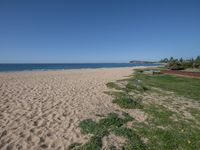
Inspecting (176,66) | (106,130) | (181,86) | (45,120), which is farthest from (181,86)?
(176,66)

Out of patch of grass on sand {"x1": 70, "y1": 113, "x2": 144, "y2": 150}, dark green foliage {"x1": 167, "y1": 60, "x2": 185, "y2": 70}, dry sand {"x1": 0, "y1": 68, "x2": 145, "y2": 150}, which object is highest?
dark green foliage {"x1": 167, "y1": 60, "x2": 185, "y2": 70}

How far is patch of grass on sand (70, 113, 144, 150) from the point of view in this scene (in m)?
4.14

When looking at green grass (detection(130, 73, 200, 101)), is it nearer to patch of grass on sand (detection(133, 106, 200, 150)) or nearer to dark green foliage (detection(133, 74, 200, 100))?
dark green foliage (detection(133, 74, 200, 100))

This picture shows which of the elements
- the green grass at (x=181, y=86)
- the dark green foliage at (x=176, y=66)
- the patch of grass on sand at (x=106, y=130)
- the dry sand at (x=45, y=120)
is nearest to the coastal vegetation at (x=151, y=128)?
the patch of grass on sand at (x=106, y=130)

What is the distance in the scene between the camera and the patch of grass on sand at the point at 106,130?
414 cm

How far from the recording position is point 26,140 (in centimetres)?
430

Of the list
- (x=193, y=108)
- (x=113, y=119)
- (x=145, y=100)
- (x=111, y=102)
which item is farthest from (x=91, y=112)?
(x=193, y=108)

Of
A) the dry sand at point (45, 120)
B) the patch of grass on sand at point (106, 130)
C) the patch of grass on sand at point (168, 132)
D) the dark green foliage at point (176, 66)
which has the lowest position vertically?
the patch of grass on sand at point (168, 132)

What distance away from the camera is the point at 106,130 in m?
4.96

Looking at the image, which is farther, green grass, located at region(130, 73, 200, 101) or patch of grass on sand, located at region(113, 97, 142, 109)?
green grass, located at region(130, 73, 200, 101)

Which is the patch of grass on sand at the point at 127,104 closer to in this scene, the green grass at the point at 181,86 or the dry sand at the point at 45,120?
the dry sand at the point at 45,120

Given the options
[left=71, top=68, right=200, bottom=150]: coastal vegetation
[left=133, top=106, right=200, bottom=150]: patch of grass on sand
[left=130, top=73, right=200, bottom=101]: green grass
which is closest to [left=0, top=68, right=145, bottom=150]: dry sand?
[left=71, top=68, right=200, bottom=150]: coastal vegetation

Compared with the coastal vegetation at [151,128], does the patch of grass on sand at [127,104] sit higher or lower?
higher

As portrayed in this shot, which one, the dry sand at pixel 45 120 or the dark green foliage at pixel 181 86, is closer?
the dry sand at pixel 45 120
